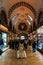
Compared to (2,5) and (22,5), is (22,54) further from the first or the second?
(22,5)

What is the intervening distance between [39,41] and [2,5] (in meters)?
6.37

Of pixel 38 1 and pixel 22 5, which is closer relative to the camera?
pixel 38 1

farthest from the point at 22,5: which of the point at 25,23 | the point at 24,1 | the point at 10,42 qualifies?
the point at 25,23

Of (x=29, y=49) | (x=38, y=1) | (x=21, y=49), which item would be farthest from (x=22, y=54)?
(x=38, y=1)

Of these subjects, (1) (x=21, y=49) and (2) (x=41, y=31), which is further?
(2) (x=41, y=31)

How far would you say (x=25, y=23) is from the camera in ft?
151

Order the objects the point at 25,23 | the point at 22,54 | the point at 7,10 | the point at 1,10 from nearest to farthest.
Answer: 1. the point at 22,54
2. the point at 1,10
3. the point at 7,10
4. the point at 25,23

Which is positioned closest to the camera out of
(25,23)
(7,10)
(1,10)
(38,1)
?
(38,1)

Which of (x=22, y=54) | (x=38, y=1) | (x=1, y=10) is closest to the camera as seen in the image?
(x=22, y=54)

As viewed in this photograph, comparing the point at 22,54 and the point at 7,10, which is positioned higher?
the point at 7,10

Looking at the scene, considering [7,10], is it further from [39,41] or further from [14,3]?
[39,41]

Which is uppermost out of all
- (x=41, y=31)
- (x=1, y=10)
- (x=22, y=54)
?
(x=1, y=10)

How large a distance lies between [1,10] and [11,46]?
27.0 ft

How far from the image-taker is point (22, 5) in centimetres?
2161
